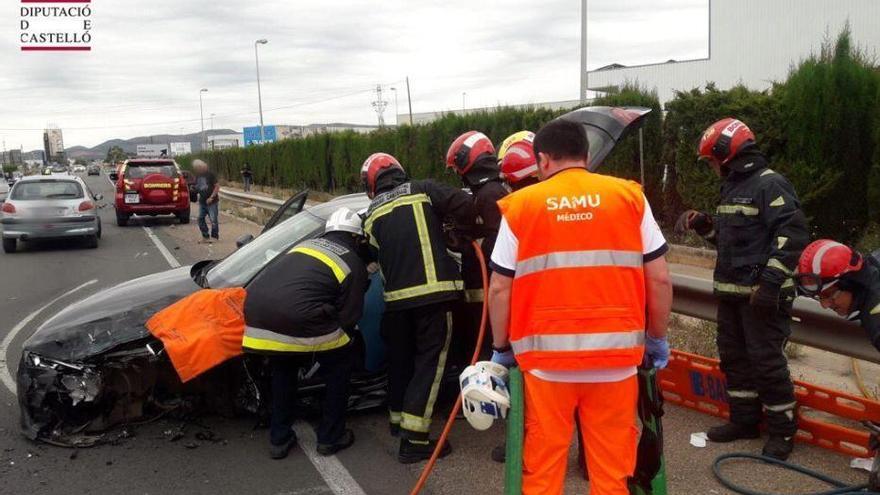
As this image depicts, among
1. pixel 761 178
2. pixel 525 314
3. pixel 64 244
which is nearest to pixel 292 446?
pixel 525 314

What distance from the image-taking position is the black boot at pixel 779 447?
3881 millimetres

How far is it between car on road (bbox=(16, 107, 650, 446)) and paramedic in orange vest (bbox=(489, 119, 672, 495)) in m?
1.23

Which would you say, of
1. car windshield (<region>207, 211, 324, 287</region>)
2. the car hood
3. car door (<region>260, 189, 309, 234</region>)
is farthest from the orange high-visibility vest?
car door (<region>260, 189, 309, 234</region>)

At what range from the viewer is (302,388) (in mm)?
4559

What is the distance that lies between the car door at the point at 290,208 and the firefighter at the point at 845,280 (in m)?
4.02

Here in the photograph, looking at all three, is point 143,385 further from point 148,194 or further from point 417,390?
point 148,194

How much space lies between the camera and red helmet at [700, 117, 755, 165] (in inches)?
160

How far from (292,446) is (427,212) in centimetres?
161

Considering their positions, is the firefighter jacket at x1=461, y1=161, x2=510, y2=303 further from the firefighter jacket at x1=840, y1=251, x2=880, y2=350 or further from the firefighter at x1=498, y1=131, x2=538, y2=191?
the firefighter jacket at x1=840, y1=251, x2=880, y2=350

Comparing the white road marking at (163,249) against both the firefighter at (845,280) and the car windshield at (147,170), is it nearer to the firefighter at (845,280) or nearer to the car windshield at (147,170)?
the car windshield at (147,170)

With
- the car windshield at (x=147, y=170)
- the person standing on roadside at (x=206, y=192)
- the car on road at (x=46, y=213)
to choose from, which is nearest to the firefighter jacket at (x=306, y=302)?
the person standing on roadside at (x=206, y=192)

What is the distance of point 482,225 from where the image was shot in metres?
4.30

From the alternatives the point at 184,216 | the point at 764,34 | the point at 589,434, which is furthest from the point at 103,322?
the point at 764,34

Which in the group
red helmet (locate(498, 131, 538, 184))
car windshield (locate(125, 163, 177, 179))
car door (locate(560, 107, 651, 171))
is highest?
car door (locate(560, 107, 651, 171))
